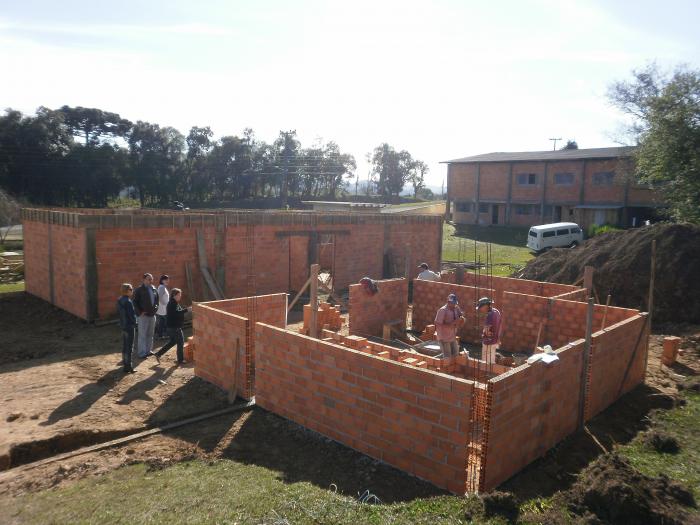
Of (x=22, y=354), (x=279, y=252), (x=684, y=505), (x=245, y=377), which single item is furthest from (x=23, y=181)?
(x=684, y=505)

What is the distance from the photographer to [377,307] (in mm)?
12906

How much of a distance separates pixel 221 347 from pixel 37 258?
9.80m

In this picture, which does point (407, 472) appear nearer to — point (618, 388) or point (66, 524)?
point (66, 524)

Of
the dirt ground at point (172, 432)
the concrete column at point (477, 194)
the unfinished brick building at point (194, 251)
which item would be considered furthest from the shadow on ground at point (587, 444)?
the concrete column at point (477, 194)

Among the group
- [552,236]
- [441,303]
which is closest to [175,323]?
[441,303]

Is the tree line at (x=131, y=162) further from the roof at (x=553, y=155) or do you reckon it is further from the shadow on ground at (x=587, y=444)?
the shadow on ground at (x=587, y=444)

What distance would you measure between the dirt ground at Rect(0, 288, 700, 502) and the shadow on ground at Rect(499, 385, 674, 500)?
0.01 meters

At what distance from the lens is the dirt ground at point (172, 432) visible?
5934 mm

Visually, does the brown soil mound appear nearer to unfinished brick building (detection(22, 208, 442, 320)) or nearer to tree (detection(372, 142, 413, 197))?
unfinished brick building (detection(22, 208, 442, 320))

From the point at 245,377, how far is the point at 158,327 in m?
4.15

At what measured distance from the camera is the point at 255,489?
5.38 m

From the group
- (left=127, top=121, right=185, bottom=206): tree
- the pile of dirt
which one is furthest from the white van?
(left=127, top=121, right=185, bottom=206): tree

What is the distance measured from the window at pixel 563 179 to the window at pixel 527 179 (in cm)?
159

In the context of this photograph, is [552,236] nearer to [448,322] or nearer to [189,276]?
[189,276]
